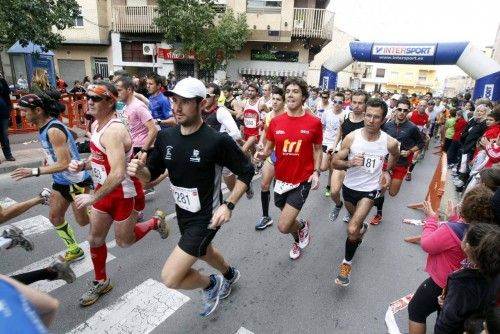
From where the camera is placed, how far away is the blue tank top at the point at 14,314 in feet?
3.20

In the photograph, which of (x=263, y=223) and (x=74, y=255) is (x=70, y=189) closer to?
(x=74, y=255)

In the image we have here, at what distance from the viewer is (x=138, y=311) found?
318 centimetres

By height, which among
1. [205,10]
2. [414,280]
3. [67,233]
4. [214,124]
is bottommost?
[414,280]

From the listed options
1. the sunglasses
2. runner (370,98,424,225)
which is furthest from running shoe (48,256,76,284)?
runner (370,98,424,225)

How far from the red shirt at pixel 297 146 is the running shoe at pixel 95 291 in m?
2.27

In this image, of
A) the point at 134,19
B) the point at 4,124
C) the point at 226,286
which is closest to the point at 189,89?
the point at 226,286

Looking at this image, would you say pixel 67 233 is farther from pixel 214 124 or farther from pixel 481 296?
pixel 481 296

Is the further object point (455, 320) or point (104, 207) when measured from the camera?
point (104, 207)

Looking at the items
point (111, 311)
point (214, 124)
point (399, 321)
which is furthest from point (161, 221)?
point (399, 321)

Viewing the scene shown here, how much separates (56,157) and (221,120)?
103 inches

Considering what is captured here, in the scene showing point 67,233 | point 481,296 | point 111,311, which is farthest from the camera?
point 67,233

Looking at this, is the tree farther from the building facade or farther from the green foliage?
the green foliage

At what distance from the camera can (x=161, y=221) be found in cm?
387

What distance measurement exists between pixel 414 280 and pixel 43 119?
4585 millimetres
